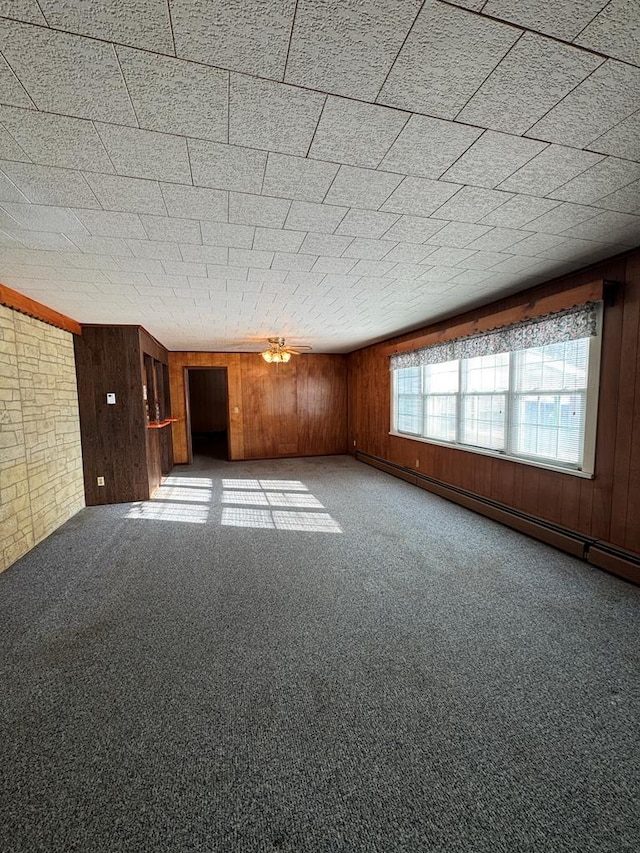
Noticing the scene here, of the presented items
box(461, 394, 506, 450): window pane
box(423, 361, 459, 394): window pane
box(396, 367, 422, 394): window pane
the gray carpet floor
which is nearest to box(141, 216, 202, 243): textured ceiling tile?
the gray carpet floor

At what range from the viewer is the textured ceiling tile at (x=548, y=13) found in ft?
2.92

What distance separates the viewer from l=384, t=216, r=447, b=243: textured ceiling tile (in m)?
2.00

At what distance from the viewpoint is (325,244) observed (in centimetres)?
229

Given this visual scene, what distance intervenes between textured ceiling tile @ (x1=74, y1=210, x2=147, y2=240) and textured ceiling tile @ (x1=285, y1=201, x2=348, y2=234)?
2.85 ft

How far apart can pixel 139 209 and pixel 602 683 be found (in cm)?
333

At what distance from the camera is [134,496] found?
4.64m

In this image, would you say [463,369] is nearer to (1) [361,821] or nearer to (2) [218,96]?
(2) [218,96]

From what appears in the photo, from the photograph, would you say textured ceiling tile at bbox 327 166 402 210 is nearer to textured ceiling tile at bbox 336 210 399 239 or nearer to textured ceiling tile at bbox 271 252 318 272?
textured ceiling tile at bbox 336 210 399 239

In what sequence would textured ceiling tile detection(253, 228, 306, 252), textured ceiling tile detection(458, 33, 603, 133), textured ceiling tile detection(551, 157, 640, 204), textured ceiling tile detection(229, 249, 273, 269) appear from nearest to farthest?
textured ceiling tile detection(458, 33, 603, 133) → textured ceiling tile detection(551, 157, 640, 204) → textured ceiling tile detection(253, 228, 306, 252) → textured ceiling tile detection(229, 249, 273, 269)

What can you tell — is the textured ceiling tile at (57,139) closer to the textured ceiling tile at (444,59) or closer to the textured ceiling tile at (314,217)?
the textured ceiling tile at (314,217)

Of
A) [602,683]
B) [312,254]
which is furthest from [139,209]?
[602,683]

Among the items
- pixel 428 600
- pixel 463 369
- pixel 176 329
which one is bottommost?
pixel 428 600

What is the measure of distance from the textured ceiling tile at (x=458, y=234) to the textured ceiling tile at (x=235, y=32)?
1.37m

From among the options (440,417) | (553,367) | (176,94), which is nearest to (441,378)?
(440,417)
